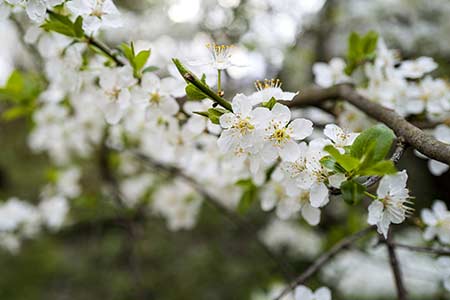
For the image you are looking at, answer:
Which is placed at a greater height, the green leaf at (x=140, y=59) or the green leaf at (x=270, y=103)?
the green leaf at (x=140, y=59)

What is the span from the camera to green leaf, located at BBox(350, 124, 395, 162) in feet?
1.77

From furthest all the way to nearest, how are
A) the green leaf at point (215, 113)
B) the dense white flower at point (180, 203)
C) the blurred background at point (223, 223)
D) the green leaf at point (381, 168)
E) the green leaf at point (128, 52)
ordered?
the blurred background at point (223, 223) < the dense white flower at point (180, 203) < the green leaf at point (128, 52) < the green leaf at point (215, 113) < the green leaf at point (381, 168)

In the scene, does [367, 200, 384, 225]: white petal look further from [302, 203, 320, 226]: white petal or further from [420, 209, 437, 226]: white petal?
Result: [420, 209, 437, 226]: white petal

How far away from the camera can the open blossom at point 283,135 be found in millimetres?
607

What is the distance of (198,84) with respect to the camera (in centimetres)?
59

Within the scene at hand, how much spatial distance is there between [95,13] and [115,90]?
147 mm

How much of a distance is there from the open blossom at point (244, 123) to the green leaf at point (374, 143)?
0.43 feet

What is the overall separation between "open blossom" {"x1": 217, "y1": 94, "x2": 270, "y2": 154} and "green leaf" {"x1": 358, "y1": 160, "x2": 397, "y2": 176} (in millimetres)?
158

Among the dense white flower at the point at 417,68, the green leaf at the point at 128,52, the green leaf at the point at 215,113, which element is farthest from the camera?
the dense white flower at the point at 417,68

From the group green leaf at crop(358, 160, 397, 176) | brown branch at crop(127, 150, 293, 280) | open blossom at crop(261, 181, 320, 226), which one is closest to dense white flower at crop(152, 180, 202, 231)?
brown branch at crop(127, 150, 293, 280)

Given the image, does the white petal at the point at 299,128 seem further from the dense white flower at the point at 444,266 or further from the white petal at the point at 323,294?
the dense white flower at the point at 444,266

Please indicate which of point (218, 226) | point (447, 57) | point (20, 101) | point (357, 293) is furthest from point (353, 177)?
point (218, 226)

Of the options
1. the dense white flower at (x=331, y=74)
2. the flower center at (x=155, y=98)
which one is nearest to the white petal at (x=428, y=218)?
the dense white flower at (x=331, y=74)

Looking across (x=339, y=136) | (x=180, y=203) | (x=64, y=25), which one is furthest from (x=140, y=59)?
(x=180, y=203)
